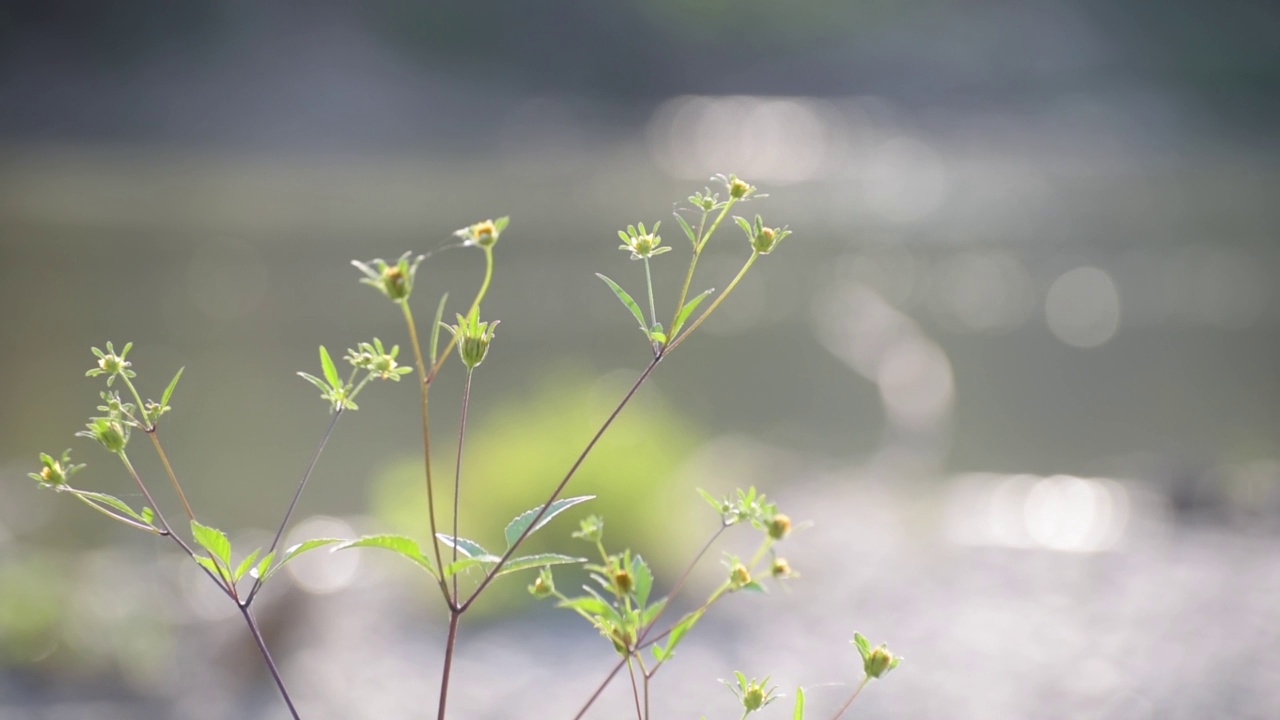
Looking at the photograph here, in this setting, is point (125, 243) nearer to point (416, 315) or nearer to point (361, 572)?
point (416, 315)

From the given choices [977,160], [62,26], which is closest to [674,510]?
[977,160]

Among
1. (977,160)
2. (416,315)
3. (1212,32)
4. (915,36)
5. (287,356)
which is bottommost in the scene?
(287,356)

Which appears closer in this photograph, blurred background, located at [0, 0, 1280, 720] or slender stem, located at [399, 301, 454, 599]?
slender stem, located at [399, 301, 454, 599]

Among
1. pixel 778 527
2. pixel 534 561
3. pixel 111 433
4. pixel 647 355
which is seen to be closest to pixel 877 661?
pixel 778 527

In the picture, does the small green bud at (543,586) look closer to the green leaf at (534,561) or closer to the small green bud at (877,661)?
the green leaf at (534,561)

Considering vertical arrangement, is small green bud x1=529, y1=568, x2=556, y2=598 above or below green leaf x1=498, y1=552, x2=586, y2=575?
below

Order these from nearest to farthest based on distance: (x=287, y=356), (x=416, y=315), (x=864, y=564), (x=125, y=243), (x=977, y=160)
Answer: (x=864, y=564) → (x=287, y=356) → (x=416, y=315) → (x=125, y=243) → (x=977, y=160)

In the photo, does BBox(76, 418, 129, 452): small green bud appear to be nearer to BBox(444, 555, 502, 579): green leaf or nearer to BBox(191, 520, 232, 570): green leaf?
BBox(191, 520, 232, 570): green leaf

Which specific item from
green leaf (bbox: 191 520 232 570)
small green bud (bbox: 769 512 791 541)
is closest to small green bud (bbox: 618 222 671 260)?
small green bud (bbox: 769 512 791 541)
